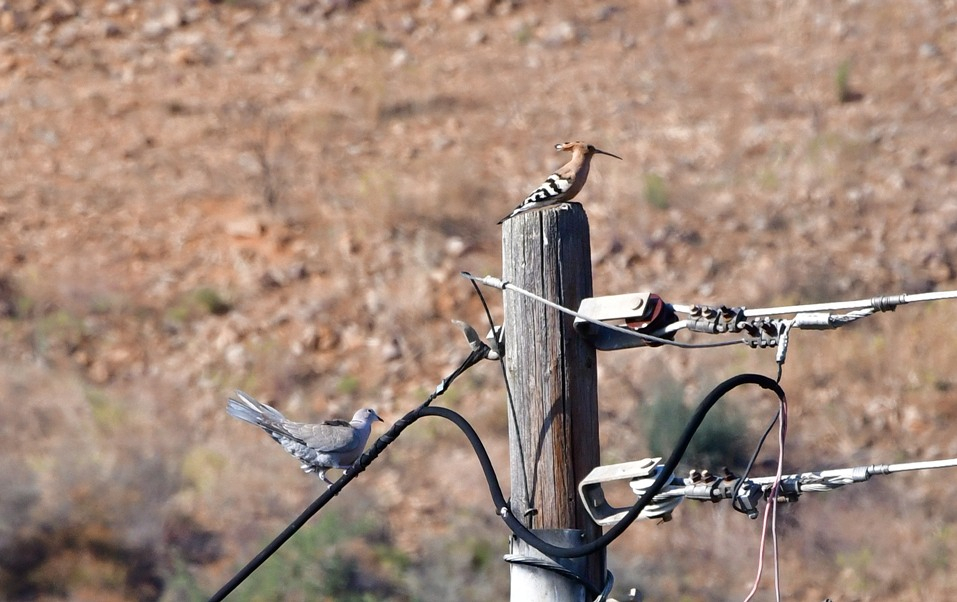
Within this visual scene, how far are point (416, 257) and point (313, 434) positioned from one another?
9.33m

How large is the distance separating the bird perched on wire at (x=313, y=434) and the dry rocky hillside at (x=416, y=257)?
4.79 metres

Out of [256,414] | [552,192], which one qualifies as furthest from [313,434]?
[552,192]

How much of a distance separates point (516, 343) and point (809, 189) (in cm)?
1198

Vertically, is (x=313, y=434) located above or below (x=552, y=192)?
below

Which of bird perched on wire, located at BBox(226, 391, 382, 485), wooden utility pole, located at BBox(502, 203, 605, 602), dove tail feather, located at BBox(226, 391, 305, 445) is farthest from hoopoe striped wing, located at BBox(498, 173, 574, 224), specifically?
dove tail feather, located at BBox(226, 391, 305, 445)

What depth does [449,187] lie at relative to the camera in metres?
16.1

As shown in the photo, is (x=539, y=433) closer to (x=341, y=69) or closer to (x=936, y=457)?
(x=936, y=457)

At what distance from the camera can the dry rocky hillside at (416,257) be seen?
38.0 feet

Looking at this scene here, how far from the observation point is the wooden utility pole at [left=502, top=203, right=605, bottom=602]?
4.26 m

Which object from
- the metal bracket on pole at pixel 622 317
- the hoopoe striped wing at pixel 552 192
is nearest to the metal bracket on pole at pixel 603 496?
the metal bracket on pole at pixel 622 317

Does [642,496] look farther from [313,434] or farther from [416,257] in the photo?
[416,257]

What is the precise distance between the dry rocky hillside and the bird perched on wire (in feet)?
15.7

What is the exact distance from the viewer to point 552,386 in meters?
4.27

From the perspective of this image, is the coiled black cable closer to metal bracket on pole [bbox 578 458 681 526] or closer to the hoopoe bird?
metal bracket on pole [bbox 578 458 681 526]
